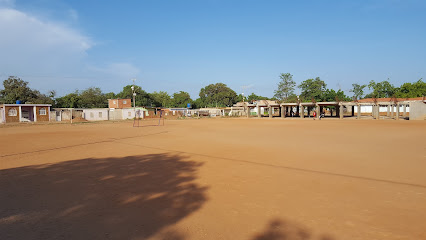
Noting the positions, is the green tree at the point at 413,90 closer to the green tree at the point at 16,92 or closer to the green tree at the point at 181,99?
the green tree at the point at 181,99

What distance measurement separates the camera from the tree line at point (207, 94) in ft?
176

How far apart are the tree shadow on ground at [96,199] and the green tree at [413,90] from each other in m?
67.4

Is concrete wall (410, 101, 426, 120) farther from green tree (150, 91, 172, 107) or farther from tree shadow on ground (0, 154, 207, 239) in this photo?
green tree (150, 91, 172, 107)

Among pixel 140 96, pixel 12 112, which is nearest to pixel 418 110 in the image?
pixel 12 112

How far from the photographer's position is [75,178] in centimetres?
687

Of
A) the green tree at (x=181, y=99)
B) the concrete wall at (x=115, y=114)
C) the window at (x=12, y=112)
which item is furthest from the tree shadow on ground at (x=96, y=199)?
the green tree at (x=181, y=99)

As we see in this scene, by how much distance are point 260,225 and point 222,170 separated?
3719 millimetres

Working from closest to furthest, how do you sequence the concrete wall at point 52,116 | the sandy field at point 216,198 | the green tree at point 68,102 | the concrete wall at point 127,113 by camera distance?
the sandy field at point 216,198, the concrete wall at point 52,116, the concrete wall at point 127,113, the green tree at point 68,102

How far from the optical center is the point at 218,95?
9119 centimetres

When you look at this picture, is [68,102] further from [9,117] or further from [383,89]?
[383,89]

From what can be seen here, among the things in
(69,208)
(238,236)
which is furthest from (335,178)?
(69,208)

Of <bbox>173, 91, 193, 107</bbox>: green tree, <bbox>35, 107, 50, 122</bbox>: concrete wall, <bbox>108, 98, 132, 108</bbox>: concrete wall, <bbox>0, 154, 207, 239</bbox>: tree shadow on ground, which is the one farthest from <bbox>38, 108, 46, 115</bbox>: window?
<bbox>173, 91, 193, 107</bbox>: green tree

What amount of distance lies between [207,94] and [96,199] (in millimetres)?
94433

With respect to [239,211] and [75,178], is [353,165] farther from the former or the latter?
[75,178]
